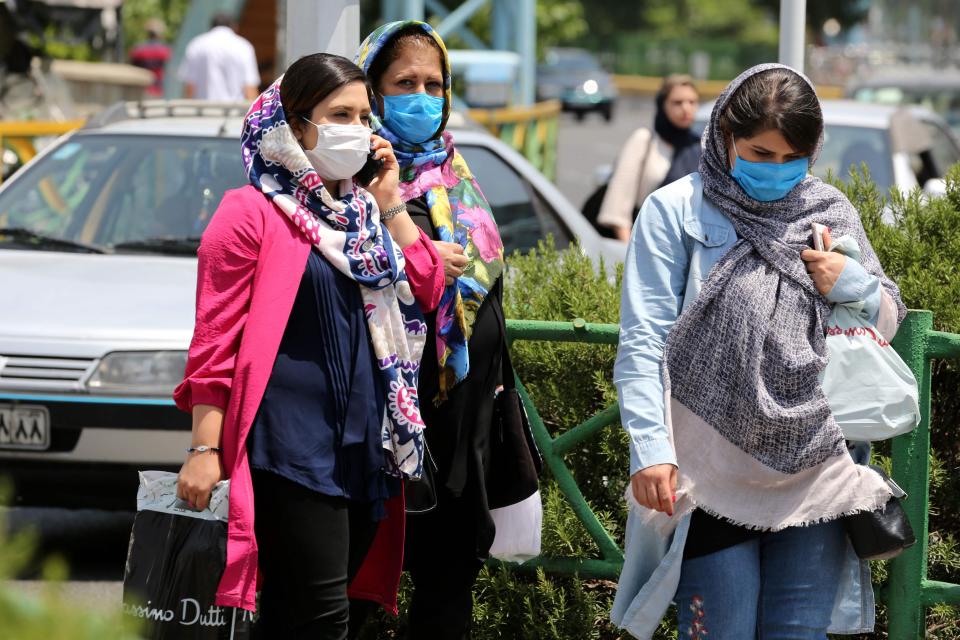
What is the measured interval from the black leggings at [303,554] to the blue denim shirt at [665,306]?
593 mm

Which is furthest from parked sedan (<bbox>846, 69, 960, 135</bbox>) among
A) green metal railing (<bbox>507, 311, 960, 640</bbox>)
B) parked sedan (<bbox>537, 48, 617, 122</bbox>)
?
parked sedan (<bbox>537, 48, 617, 122</bbox>)

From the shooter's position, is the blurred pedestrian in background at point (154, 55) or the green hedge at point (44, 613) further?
the blurred pedestrian in background at point (154, 55)

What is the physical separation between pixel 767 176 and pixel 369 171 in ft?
2.68

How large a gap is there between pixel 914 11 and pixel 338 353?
201ft

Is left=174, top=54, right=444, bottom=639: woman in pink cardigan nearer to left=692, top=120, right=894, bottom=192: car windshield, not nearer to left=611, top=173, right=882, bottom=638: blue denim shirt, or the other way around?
left=611, top=173, right=882, bottom=638: blue denim shirt

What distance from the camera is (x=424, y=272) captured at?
298cm

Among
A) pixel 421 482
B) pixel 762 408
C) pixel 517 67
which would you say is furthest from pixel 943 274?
pixel 517 67

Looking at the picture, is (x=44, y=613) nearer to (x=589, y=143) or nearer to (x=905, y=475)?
(x=905, y=475)

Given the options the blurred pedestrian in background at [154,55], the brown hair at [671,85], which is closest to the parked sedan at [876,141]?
the brown hair at [671,85]

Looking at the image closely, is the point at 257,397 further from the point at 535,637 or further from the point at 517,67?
the point at 517,67

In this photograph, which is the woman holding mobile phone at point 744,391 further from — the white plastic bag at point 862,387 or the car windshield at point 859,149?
the car windshield at point 859,149

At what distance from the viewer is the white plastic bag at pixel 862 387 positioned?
9.47 feet

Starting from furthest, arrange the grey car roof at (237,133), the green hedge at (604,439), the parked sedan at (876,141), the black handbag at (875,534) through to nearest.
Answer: the parked sedan at (876,141), the grey car roof at (237,133), the green hedge at (604,439), the black handbag at (875,534)

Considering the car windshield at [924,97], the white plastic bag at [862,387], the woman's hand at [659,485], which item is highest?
the car windshield at [924,97]
